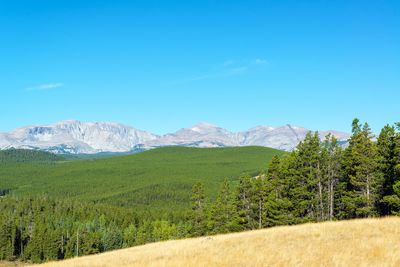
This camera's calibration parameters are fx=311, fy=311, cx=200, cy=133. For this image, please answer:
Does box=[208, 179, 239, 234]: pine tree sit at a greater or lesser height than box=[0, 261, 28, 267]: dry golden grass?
greater

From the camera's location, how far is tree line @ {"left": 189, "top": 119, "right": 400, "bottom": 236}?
37781 mm

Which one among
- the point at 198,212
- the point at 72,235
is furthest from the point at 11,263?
the point at 198,212

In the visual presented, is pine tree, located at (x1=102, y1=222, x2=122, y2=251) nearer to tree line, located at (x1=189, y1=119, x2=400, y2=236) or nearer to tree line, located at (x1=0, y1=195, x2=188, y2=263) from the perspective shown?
tree line, located at (x1=0, y1=195, x2=188, y2=263)

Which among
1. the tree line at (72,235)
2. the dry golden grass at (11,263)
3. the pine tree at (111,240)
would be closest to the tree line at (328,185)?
the tree line at (72,235)

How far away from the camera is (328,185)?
142ft

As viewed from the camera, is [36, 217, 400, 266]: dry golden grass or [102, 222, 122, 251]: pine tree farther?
[102, 222, 122, 251]: pine tree

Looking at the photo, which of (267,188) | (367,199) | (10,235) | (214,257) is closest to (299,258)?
(214,257)

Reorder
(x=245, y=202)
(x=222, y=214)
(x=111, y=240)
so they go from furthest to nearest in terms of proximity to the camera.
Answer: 1. (x=111, y=240)
2. (x=222, y=214)
3. (x=245, y=202)

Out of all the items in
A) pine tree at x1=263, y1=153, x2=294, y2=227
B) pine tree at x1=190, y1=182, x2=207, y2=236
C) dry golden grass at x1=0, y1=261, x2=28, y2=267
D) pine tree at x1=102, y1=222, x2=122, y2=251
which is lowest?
dry golden grass at x1=0, y1=261, x2=28, y2=267

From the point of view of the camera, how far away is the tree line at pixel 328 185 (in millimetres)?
37781

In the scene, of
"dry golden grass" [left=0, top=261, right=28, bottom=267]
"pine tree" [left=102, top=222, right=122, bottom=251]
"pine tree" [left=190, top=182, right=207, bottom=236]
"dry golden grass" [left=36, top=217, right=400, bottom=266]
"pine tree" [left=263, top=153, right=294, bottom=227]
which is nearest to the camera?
"dry golden grass" [left=36, top=217, right=400, bottom=266]

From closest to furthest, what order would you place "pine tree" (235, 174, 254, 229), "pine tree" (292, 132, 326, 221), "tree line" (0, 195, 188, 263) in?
"pine tree" (292, 132, 326, 221) → "pine tree" (235, 174, 254, 229) → "tree line" (0, 195, 188, 263)

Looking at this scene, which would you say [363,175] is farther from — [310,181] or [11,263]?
[11,263]

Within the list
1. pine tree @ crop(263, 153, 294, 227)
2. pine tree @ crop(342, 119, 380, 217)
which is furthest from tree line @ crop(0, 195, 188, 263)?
pine tree @ crop(342, 119, 380, 217)
